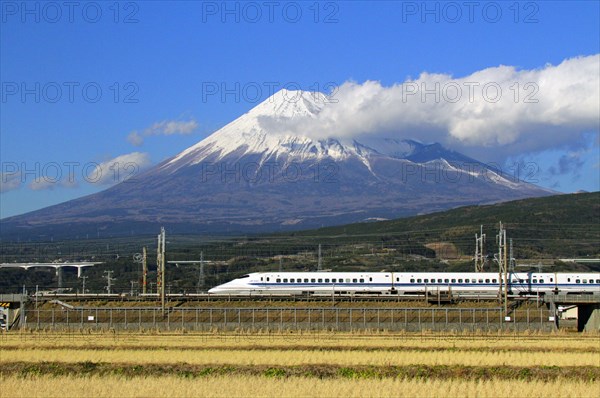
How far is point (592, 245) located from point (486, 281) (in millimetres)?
81265

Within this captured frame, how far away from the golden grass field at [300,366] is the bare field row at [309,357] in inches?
1.9

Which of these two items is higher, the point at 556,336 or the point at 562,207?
the point at 562,207

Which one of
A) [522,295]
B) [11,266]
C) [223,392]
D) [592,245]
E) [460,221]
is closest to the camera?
[223,392]

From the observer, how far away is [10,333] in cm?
6166

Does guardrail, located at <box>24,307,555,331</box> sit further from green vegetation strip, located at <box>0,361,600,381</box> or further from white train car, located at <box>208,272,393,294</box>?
green vegetation strip, located at <box>0,361,600,381</box>

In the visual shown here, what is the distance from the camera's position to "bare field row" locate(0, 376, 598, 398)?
31656 mm

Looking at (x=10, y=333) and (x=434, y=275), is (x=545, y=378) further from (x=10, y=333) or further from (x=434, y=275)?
(x=434, y=275)

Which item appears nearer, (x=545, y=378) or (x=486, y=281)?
(x=545, y=378)

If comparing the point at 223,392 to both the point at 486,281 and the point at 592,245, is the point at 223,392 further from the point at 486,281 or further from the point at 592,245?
the point at 592,245

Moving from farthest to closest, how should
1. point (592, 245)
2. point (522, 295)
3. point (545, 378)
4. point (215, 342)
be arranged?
point (592, 245) → point (522, 295) → point (215, 342) → point (545, 378)

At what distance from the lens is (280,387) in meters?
32.9

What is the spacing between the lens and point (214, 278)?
12962cm

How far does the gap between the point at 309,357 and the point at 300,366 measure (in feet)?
13.4

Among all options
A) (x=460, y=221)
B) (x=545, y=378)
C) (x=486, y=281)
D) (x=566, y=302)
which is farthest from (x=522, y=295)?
(x=460, y=221)
